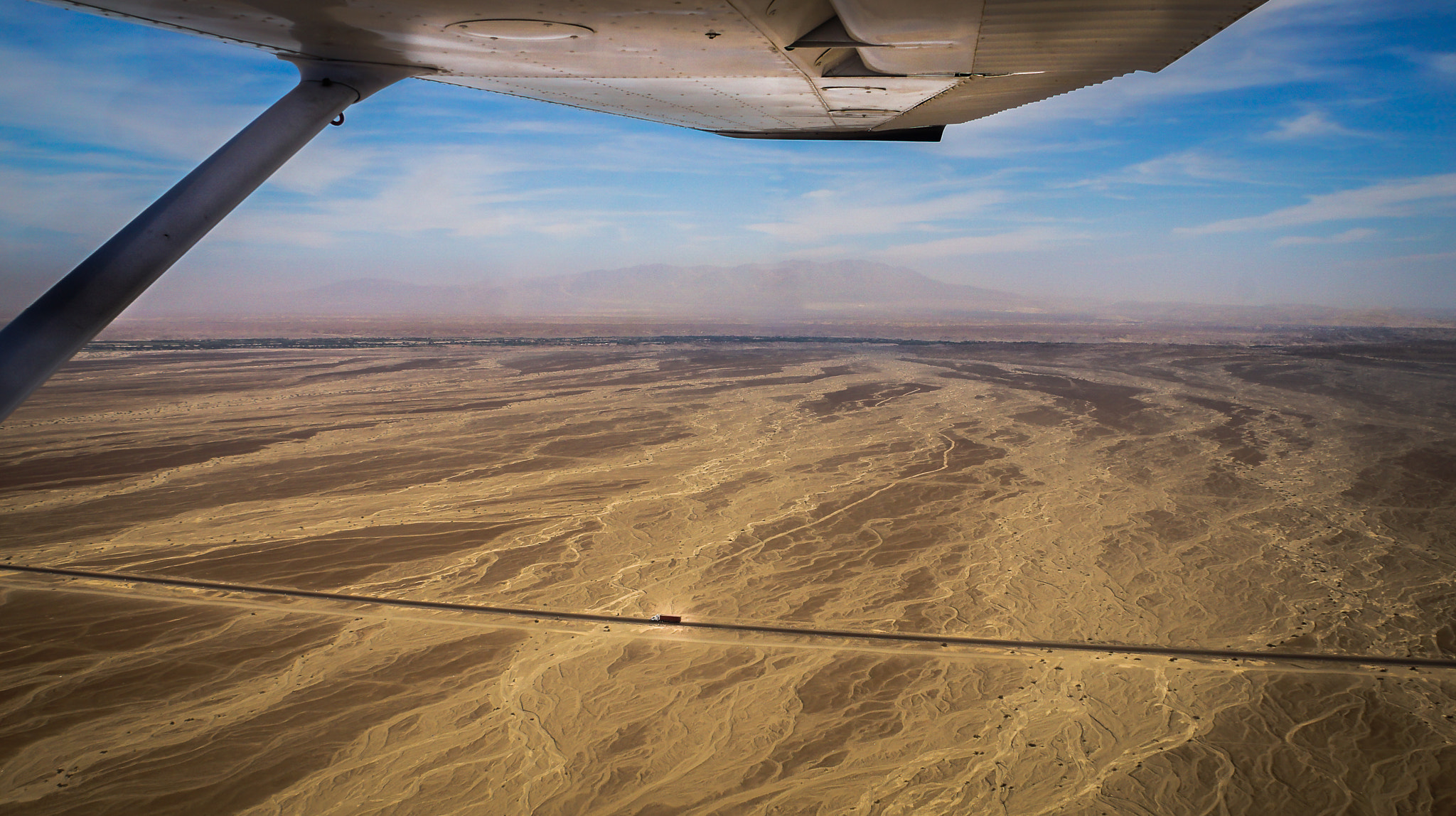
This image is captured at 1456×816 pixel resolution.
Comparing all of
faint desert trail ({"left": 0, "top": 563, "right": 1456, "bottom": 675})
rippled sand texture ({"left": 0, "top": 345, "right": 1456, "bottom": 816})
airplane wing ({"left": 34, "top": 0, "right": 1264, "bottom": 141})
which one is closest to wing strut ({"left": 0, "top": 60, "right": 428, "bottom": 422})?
airplane wing ({"left": 34, "top": 0, "right": 1264, "bottom": 141})

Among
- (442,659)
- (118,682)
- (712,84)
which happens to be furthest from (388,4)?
(118,682)

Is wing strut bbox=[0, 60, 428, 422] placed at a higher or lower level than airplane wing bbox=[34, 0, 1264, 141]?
lower

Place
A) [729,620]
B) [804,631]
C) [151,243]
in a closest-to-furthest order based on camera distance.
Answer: [151,243] → [804,631] → [729,620]

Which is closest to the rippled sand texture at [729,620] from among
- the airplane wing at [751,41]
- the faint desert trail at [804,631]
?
the faint desert trail at [804,631]

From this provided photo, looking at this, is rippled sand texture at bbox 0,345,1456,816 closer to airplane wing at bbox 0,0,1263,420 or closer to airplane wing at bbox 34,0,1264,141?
airplane wing at bbox 0,0,1263,420

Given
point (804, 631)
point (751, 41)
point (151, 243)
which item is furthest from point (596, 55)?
point (804, 631)

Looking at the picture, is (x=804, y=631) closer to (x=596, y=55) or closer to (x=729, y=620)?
(x=729, y=620)

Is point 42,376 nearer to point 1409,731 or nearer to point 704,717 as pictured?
point 704,717
